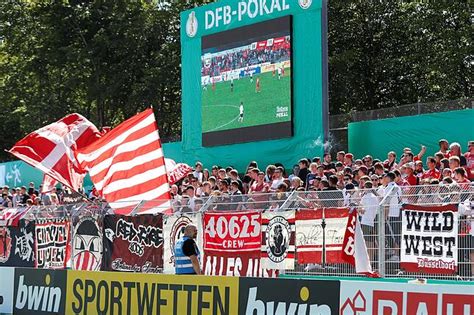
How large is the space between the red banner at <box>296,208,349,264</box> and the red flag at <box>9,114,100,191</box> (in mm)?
4980

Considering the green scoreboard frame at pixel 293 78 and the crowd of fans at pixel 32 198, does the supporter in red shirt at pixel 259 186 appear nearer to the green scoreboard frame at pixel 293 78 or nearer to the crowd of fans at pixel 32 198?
the green scoreboard frame at pixel 293 78

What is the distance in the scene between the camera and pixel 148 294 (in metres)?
12.8

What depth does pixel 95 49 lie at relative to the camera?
45562 millimetres

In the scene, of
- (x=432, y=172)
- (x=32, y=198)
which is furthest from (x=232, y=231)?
(x=32, y=198)

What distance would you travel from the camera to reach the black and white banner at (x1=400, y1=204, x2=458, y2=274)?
12.4 metres

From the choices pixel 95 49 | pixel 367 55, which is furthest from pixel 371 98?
pixel 95 49

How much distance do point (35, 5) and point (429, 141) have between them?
2911 cm

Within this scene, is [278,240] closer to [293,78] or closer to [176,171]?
[293,78]

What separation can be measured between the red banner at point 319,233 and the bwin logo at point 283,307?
285cm

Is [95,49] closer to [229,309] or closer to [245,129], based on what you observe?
[245,129]

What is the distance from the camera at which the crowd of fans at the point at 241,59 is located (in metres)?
23.7

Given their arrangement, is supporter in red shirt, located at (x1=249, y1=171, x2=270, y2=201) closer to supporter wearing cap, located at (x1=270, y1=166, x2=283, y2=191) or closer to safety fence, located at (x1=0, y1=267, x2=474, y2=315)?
supporter wearing cap, located at (x1=270, y1=166, x2=283, y2=191)

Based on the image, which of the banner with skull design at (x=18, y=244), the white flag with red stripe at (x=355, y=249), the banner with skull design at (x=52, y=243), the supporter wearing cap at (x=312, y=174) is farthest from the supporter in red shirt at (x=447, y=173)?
the banner with skull design at (x=18, y=244)

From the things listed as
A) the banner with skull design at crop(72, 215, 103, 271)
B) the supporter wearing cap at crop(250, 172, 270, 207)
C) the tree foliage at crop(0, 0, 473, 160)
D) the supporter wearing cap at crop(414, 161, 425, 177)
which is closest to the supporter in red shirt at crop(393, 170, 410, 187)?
the supporter wearing cap at crop(414, 161, 425, 177)
